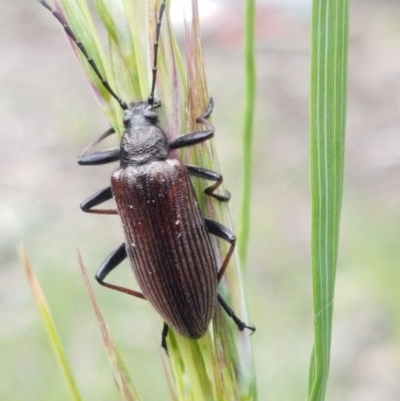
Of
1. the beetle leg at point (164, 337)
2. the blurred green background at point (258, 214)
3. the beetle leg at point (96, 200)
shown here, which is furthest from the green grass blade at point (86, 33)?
the blurred green background at point (258, 214)

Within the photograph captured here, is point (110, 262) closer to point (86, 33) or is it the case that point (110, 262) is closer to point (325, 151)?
point (86, 33)

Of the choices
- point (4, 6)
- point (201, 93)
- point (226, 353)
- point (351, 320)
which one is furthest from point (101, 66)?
point (4, 6)

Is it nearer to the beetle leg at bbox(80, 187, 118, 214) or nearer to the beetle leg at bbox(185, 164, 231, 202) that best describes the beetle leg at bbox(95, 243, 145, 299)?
the beetle leg at bbox(80, 187, 118, 214)

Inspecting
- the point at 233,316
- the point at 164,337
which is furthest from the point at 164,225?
the point at 233,316

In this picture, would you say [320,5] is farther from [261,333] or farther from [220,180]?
[261,333]

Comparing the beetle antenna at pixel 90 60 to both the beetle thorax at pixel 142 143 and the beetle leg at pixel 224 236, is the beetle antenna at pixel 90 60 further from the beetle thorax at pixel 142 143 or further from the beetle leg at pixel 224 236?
the beetle thorax at pixel 142 143

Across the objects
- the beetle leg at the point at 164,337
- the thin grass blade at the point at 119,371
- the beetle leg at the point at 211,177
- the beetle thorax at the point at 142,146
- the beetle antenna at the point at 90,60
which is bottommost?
the beetle leg at the point at 164,337
